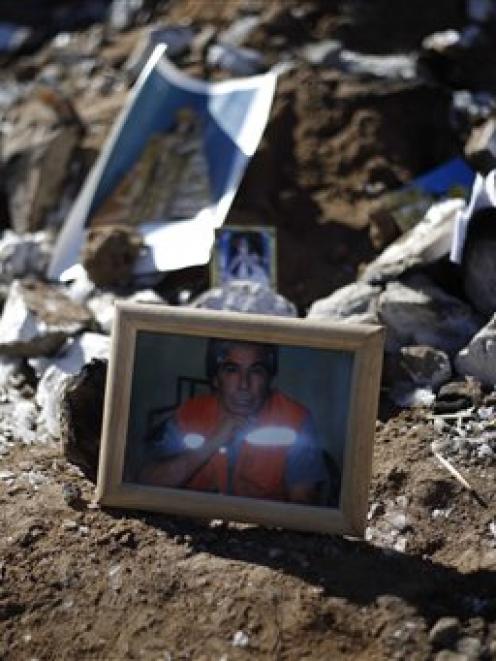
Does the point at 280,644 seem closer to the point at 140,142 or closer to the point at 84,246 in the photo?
the point at 84,246

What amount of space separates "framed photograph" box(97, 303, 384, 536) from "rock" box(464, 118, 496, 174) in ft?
3.09

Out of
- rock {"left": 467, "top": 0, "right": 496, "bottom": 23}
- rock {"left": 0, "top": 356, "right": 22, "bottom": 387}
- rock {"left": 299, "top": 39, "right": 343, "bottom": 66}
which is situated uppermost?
rock {"left": 467, "top": 0, "right": 496, "bottom": 23}

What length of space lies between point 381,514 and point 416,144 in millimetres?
1545

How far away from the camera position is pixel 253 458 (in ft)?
6.57

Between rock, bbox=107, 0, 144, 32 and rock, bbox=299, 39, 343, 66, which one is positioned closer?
rock, bbox=299, 39, 343, 66

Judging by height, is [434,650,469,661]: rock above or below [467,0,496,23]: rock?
below

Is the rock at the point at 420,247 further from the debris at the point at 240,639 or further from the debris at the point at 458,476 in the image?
the debris at the point at 240,639

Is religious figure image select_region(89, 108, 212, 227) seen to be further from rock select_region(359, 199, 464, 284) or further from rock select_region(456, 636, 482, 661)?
rock select_region(456, 636, 482, 661)

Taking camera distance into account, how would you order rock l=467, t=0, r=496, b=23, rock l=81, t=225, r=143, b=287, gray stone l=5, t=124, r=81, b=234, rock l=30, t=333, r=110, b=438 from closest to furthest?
rock l=30, t=333, r=110, b=438 < rock l=81, t=225, r=143, b=287 < gray stone l=5, t=124, r=81, b=234 < rock l=467, t=0, r=496, b=23

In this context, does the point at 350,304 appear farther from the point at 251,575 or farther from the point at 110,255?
the point at 251,575

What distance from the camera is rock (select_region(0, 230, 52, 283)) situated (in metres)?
3.12

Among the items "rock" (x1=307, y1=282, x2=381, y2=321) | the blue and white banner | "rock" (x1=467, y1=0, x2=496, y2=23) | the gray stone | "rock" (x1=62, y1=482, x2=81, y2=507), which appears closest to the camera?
"rock" (x1=62, y1=482, x2=81, y2=507)

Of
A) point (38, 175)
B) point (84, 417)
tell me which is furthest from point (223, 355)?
point (38, 175)

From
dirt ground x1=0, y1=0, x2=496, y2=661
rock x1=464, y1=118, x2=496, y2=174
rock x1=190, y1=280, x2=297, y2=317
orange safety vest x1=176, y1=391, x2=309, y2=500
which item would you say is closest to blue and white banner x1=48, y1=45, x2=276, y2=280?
rock x1=190, y1=280, x2=297, y2=317
